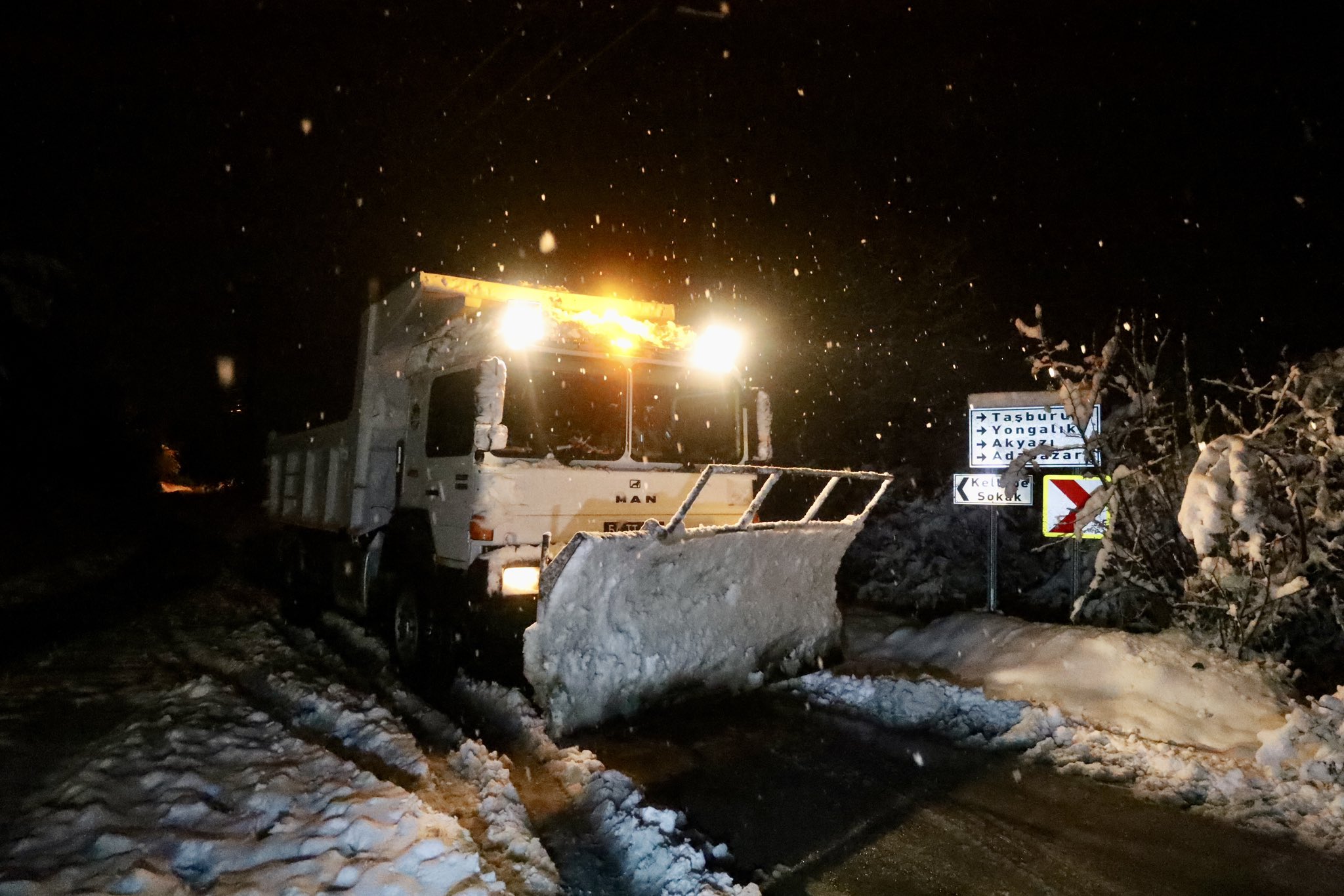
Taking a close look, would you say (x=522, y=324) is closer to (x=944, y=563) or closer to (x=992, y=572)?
(x=992, y=572)

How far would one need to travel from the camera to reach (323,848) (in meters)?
3.71

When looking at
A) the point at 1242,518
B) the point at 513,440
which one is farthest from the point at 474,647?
the point at 1242,518

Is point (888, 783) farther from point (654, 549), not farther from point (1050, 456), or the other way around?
point (1050, 456)

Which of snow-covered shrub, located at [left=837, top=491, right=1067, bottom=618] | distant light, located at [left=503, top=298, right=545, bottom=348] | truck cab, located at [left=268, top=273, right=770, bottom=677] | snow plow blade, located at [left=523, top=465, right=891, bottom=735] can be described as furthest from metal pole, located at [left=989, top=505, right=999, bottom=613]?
distant light, located at [left=503, top=298, right=545, bottom=348]

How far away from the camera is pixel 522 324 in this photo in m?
6.23

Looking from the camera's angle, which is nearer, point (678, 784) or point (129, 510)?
point (678, 784)

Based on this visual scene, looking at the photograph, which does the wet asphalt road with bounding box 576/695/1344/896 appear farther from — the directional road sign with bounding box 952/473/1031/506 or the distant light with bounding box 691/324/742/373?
the distant light with bounding box 691/324/742/373

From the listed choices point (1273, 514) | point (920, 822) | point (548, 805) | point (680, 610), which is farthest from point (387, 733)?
point (1273, 514)

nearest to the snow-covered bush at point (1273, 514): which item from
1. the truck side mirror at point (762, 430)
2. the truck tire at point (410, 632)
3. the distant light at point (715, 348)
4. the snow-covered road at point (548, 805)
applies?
the snow-covered road at point (548, 805)

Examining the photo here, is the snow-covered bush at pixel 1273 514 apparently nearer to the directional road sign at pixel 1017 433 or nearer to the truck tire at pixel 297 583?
the directional road sign at pixel 1017 433

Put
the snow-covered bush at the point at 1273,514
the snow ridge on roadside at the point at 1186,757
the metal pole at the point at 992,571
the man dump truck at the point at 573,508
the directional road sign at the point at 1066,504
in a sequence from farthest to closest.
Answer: the metal pole at the point at 992,571
the directional road sign at the point at 1066,504
the man dump truck at the point at 573,508
the snow-covered bush at the point at 1273,514
the snow ridge on roadside at the point at 1186,757

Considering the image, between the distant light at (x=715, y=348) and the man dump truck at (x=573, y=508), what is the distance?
0.8 inches

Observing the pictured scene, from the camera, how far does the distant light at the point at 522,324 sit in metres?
6.20

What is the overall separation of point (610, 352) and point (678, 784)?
138 inches
